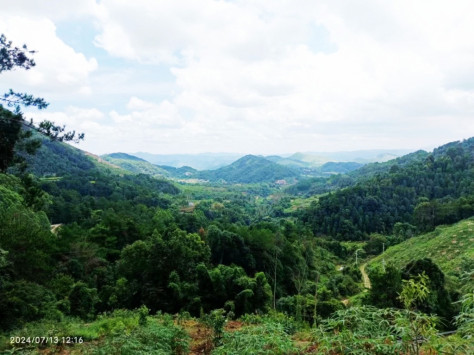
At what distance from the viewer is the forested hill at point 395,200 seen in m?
60.9

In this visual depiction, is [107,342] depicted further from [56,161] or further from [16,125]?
[56,161]

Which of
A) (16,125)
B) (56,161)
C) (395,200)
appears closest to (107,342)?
(16,125)

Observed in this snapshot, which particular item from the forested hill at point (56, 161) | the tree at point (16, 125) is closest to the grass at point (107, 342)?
the tree at point (16, 125)

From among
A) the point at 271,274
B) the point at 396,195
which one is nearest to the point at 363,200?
the point at 396,195

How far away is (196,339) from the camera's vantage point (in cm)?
828

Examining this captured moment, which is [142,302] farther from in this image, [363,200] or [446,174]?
[446,174]

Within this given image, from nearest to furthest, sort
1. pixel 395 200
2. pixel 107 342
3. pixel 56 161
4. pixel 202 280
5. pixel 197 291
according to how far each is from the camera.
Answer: pixel 107 342 → pixel 197 291 → pixel 202 280 → pixel 395 200 → pixel 56 161

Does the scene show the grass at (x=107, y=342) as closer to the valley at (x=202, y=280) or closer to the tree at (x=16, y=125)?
the valley at (x=202, y=280)

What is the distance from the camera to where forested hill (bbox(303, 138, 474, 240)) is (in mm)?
60875

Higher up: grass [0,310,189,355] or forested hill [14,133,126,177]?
forested hill [14,133,126,177]

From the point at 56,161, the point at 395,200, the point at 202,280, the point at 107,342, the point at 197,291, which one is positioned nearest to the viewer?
the point at 107,342

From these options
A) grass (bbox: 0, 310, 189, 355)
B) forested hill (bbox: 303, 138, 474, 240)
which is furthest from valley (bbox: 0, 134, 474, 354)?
forested hill (bbox: 303, 138, 474, 240)

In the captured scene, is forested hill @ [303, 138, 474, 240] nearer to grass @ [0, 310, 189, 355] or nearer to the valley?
the valley

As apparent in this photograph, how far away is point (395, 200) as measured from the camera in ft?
228
